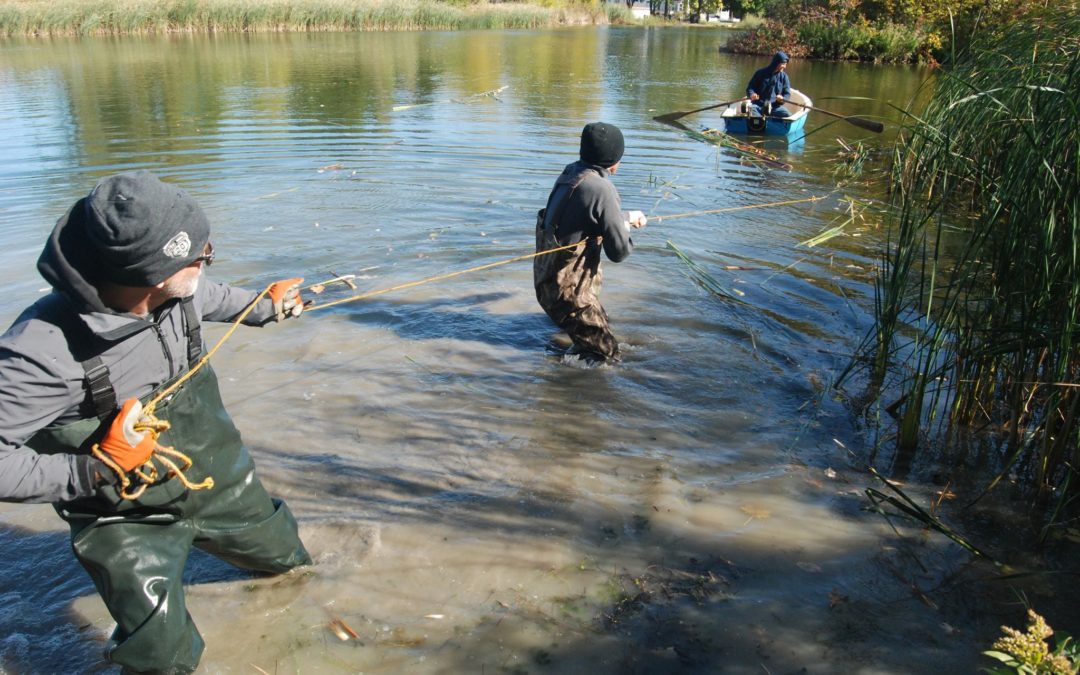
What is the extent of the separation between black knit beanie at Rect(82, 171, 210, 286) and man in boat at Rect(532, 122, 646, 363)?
11.2 feet

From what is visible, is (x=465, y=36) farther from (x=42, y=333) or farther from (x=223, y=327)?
(x=42, y=333)

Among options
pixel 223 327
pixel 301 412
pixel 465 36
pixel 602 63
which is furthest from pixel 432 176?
pixel 465 36

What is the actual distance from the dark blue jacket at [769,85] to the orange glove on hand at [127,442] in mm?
15666

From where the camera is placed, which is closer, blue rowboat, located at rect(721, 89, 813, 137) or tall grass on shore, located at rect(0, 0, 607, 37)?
blue rowboat, located at rect(721, 89, 813, 137)

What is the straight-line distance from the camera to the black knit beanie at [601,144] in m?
5.53

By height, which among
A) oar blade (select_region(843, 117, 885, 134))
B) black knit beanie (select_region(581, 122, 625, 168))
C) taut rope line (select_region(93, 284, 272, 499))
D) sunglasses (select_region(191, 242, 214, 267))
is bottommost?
taut rope line (select_region(93, 284, 272, 499))

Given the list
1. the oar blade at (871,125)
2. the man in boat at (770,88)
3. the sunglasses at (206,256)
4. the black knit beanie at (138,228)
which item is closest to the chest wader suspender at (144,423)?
the sunglasses at (206,256)

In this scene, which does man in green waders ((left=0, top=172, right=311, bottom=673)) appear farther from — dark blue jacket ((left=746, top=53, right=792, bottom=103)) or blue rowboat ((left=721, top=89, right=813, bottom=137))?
dark blue jacket ((left=746, top=53, right=792, bottom=103))

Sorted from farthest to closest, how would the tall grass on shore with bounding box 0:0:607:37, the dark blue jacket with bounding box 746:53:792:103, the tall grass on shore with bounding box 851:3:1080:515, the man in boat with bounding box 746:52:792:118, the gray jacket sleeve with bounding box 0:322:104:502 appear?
the tall grass on shore with bounding box 0:0:607:37
the dark blue jacket with bounding box 746:53:792:103
the man in boat with bounding box 746:52:792:118
the tall grass on shore with bounding box 851:3:1080:515
the gray jacket sleeve with bounding box 0:322:104:502

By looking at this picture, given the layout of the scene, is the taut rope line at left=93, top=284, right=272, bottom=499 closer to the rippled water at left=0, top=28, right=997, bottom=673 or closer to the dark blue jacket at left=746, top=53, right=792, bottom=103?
the rippled water at left=0, top=28, right=997, bottom=673

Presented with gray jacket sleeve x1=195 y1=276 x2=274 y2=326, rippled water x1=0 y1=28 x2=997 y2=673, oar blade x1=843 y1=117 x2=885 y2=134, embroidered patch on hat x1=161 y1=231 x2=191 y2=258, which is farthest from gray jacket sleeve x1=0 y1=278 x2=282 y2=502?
oar blade x1=843 y1=117 x2=885 y2=134

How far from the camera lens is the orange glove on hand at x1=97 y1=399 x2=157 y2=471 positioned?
8.29 feet

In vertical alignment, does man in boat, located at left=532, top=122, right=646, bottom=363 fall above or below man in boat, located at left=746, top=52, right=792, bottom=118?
below

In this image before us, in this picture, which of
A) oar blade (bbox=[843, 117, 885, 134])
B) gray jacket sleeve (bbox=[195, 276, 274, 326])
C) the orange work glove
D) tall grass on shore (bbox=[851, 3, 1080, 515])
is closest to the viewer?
gray jacket sleeve (bbox=[195, 276, 274, 326])
